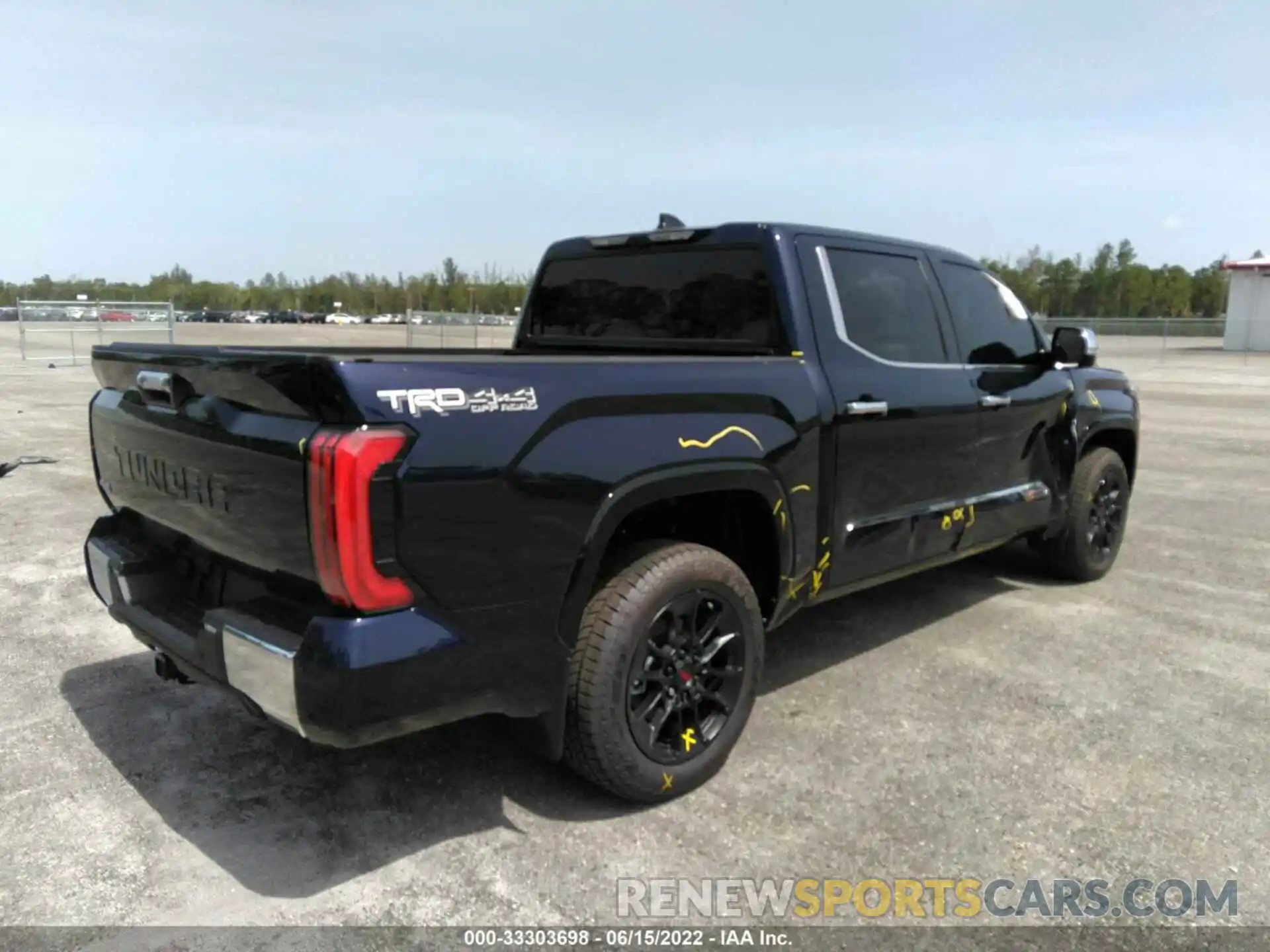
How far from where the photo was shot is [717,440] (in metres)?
3.18

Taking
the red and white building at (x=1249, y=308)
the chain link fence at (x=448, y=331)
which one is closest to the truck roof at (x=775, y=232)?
the chain link fence at (x=448, y=331)

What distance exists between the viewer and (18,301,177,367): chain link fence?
869 inches

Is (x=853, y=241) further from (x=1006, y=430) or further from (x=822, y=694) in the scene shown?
(x=822, y=694)

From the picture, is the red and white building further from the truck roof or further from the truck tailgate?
the truck tailgate

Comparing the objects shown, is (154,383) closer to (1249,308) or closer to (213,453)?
(213,453)

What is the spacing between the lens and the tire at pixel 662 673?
2.90m

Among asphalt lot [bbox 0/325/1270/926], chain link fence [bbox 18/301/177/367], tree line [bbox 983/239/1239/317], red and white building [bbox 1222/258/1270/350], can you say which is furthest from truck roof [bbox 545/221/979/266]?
tree line [bbox 983/239/1239/317]

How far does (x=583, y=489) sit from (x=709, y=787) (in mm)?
1255

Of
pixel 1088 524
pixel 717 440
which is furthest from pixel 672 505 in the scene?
pixel 1088 524

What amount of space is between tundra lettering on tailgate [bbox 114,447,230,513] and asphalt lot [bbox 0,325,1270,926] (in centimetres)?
104

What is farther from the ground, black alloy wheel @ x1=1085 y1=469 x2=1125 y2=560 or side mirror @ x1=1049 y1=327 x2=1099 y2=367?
side mirror @ x1=1049 y1=327 x2=1099 y2=367

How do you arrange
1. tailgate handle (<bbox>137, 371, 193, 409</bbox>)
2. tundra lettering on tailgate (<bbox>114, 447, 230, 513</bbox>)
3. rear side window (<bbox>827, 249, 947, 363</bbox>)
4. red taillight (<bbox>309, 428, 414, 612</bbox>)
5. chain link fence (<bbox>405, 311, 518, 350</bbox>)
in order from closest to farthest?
red taillight (<bbox>309, 428, 414, 612</bbox>) < tundra lettering on tailgate (<bbox>114, 447, 230, 513</bbox>) < tailgate handle (<bbox>137, 371, 193, 409</bbox>) < rear side window (<bbox>827, 249, 947, 363</bbox>) < chain link fence (<bbox>405, 311, 518, 350</bbox>)

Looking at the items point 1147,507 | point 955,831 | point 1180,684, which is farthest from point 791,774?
point 1147,507

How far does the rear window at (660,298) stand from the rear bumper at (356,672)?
177 centimetres
